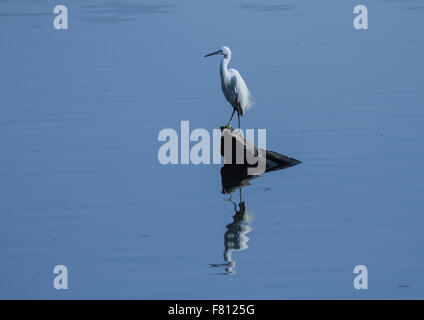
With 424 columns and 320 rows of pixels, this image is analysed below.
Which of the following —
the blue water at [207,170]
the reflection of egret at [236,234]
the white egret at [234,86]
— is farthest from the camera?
the white egret at [234,86]

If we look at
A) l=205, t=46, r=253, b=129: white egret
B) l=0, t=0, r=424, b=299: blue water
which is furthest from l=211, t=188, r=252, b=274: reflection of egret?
l=205, t=46, r=253, b=129: white egret

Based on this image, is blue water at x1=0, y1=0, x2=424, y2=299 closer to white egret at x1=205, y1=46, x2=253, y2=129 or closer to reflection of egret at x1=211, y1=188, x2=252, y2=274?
reflection of egret at x1=211, y1=188, x2=252, y2=274

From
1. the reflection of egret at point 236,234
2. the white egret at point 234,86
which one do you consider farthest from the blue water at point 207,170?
the white egret at point 234,86

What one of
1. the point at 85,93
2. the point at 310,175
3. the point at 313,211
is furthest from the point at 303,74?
the point at 313,211

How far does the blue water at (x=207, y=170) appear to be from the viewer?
35.2 ft

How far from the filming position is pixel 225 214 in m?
13.2

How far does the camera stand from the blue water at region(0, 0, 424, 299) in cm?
1072

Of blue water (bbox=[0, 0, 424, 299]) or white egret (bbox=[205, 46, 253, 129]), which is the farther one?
white egret (bbox=[205, 46, 253, 129])

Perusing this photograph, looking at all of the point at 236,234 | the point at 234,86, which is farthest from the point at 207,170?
the point at 236,234

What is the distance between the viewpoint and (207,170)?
16.0 m

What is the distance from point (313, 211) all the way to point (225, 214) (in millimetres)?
1415

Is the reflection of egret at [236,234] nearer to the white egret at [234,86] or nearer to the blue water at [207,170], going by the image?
the blue water at [207,170]

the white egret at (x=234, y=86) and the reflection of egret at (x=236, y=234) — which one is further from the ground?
the white egret at (x=234, y=86)

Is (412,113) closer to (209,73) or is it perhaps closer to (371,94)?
(371,94)
